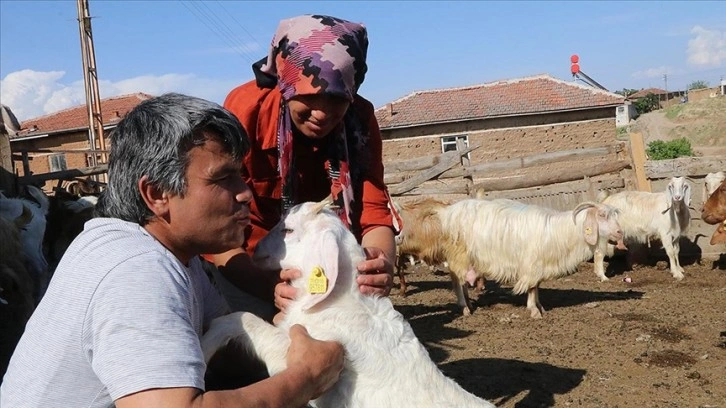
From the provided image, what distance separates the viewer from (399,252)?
10.6 metres

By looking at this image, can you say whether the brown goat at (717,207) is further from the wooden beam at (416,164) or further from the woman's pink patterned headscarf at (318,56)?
the woman's pink patterned headscarf at (318,56)

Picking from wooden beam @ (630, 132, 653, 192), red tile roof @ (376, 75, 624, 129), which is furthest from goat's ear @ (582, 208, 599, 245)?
red tile roof @ (376, 75, 624, 129)

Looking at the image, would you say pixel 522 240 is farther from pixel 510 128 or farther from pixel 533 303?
pixel 510 128

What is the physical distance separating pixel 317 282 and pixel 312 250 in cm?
18

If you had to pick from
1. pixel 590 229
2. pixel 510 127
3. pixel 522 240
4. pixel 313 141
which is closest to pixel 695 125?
pixel 510 127

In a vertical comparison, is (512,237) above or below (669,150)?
above

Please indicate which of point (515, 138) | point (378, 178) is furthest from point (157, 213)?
point (515, 138)

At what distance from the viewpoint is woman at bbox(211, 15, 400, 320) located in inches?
118

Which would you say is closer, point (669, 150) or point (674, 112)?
point (669, 150)

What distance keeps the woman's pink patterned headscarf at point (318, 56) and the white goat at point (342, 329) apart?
54cm

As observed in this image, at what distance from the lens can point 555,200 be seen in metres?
14.3

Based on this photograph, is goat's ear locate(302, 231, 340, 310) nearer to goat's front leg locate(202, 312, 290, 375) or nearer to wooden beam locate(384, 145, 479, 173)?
goat's front leg locate(202, 312, 290, 375)

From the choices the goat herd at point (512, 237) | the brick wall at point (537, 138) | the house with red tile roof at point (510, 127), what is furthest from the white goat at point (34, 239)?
the house with red tile roof at point (510, 127)

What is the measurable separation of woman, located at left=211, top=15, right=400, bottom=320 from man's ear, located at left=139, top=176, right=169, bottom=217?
935mm
